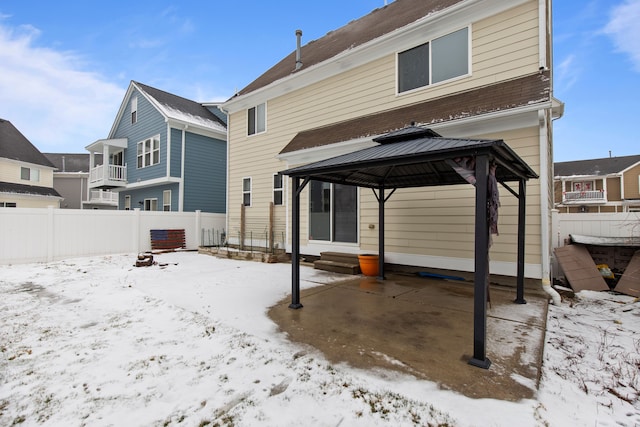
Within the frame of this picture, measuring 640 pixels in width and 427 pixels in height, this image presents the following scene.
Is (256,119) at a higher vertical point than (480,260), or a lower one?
higher

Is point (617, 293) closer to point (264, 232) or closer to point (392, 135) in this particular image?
point (392, 135)

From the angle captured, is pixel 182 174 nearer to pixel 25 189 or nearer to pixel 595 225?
pixel 595 225

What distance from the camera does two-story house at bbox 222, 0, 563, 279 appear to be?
18.4 feet

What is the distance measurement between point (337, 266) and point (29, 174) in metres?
27.6

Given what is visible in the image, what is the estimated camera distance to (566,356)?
10.1 feet

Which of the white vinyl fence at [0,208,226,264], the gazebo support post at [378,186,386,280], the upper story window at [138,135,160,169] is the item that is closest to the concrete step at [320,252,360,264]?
the gazebo support post at [378,186,386,280]

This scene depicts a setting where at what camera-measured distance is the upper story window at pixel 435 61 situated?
665 cm

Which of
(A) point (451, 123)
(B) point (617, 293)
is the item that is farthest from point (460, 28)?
(B) point (617, 293)

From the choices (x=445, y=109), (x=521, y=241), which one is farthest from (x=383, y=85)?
(x=521, y=241)

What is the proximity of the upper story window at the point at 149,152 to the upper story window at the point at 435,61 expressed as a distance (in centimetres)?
1270

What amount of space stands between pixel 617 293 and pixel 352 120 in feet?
22.6

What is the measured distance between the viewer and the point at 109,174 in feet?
54.5

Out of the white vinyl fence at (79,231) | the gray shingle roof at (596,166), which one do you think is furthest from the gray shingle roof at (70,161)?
the gray shingle roof at (596,166)

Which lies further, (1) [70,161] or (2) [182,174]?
(1) [70,161]
